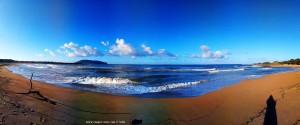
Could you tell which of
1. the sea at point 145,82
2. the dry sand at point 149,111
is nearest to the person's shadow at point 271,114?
the dry sand at point 149,111

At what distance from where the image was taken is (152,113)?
707cm

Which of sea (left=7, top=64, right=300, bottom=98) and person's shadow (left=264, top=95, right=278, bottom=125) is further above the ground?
sea (left=7, top=64, right=300, bottom=98)

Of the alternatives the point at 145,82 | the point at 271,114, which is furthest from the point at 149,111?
the point at 145,82

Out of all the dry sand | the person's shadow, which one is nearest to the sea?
the dry sand

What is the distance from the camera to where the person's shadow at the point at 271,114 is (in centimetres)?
616

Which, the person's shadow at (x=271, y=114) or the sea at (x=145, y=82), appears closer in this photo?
the person's shadow at (x=271, y=114)

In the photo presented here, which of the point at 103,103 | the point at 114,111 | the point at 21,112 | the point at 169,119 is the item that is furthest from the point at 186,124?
the point at 21,112

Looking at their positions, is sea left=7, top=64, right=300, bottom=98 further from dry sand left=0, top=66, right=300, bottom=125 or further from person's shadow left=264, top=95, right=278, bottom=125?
person's shadow left=264, top=95, right=278, bottom=125

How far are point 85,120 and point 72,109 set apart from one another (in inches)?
55.1

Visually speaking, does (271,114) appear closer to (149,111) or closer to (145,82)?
(149,111)

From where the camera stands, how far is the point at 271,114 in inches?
272

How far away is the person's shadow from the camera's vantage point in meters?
6.16

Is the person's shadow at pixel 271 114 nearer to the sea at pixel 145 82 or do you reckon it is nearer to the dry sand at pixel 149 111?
the dry sand at pixel 149 111

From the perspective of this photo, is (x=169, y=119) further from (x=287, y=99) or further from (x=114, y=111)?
(x=287, y=99)
